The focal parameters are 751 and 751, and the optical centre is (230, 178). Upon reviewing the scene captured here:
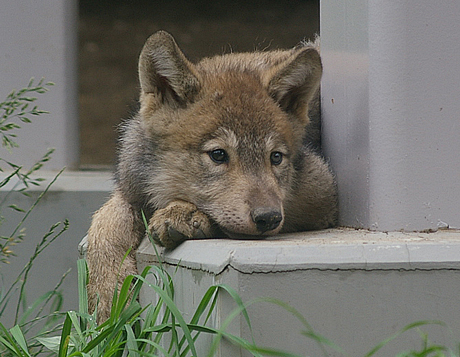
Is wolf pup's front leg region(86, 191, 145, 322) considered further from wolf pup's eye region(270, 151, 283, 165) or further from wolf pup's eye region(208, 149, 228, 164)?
wolf pup's eye region(270, 151, 283, 165)

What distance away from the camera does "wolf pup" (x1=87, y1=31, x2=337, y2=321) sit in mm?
3334

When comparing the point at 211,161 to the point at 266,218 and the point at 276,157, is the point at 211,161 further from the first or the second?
the point at 266,218

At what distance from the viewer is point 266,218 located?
319cm

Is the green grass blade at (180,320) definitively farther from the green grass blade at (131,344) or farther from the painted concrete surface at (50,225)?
the painted concrete surface at (50,225)

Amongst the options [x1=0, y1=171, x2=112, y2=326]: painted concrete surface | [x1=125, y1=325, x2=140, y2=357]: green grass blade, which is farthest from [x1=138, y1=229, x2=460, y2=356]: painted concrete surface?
[x1=0, y1=171, x2=112, y2=326]: painted concrete surface

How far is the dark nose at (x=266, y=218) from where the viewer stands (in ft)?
10.5

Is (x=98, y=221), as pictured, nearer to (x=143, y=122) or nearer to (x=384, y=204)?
(x=143, y=122)

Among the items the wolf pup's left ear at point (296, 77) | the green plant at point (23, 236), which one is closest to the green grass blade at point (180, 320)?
the green plant at point (23, 236)

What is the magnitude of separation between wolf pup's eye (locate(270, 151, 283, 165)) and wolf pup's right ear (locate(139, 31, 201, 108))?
1.61 ft

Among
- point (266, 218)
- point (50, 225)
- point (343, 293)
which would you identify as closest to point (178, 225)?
point (266, 218)

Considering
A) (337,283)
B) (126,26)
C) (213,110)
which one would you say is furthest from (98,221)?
(126,26)

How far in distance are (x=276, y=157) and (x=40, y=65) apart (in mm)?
3575

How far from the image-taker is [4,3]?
6422 millimetres

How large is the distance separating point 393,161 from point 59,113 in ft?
12.7
